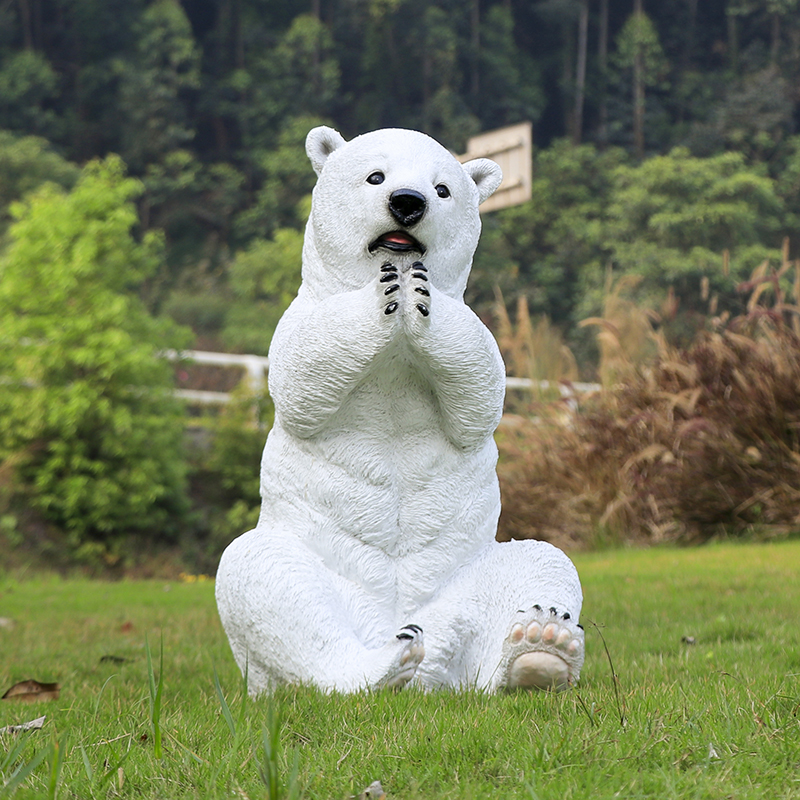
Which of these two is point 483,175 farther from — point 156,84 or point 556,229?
point 156,84

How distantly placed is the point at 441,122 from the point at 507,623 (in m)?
25.9

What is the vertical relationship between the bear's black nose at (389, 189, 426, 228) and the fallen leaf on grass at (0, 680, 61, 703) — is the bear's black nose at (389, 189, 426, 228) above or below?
above

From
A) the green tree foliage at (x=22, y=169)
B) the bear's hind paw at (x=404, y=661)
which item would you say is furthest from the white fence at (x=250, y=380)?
the green tree foliage at (x=22, y=169)

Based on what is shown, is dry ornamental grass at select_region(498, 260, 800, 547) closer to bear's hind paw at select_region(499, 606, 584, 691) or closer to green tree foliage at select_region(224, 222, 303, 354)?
bear's hind paw at select_region(499, 606, 584, 691)


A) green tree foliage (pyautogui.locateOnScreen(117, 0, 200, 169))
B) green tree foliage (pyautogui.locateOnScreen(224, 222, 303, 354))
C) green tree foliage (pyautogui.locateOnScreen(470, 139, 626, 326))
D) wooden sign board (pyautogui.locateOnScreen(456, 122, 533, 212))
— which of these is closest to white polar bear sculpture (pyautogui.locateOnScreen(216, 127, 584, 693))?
wooden sign board (pyautogui.locateOnScreen(456, 122, 533, 212))

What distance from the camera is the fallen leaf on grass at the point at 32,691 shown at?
2.60m

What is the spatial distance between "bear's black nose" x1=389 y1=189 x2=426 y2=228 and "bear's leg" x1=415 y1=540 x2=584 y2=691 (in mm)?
905

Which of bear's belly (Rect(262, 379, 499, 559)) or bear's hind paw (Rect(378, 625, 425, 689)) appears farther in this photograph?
bear's belly (Rect(262, 379, 499, 559))

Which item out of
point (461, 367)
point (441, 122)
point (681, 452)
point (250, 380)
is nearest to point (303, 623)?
point (461, 367)

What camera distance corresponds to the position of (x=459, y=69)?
2911 cm

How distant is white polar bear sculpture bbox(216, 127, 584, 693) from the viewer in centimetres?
233

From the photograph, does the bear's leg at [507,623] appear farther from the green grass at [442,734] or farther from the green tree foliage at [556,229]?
the green tree foliage at [556,229]

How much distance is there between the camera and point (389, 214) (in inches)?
94.5

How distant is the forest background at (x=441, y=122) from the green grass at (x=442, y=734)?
11378mm
